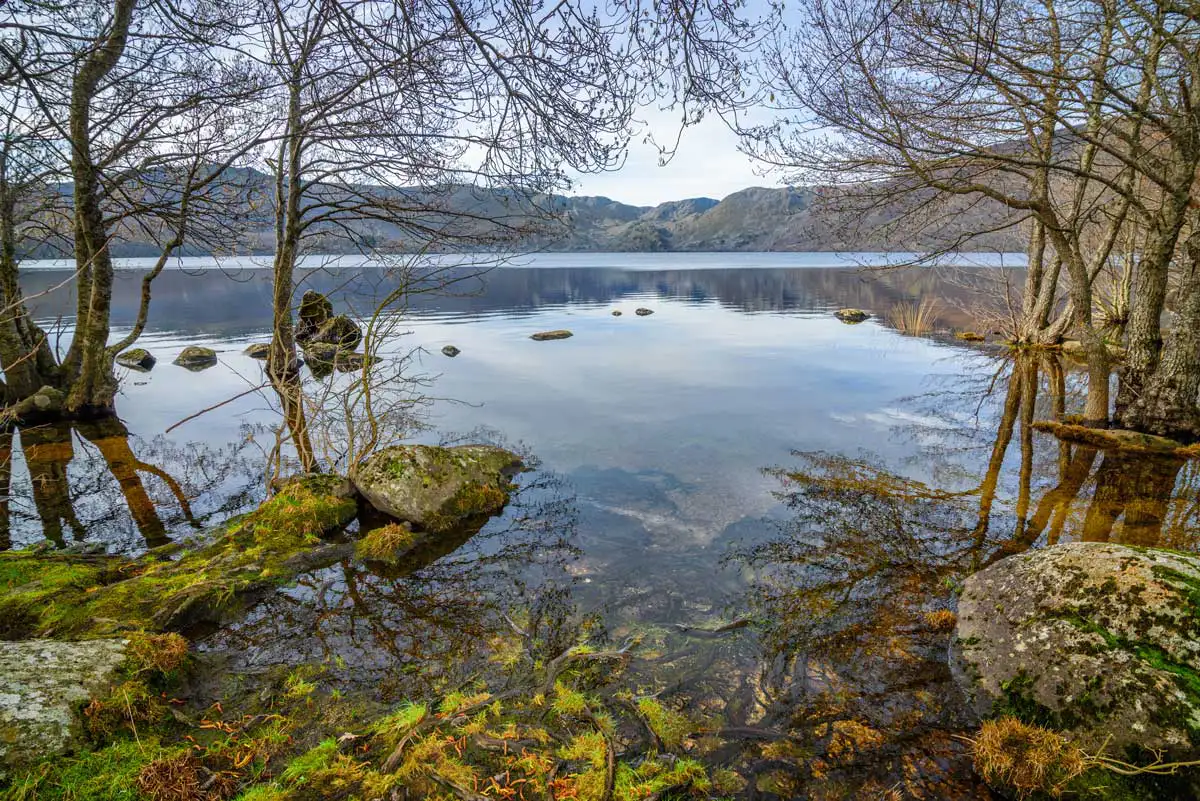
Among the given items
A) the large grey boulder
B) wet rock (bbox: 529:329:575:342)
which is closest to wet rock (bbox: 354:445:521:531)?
the large grey boulder

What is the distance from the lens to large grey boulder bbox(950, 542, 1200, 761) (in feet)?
10.9

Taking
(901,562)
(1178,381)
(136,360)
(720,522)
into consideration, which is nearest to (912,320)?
(1178,381)

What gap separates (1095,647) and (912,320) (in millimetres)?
28073

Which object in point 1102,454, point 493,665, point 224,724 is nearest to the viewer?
point 224,724

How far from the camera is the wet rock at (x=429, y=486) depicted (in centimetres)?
747

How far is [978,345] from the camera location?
22.3 meters

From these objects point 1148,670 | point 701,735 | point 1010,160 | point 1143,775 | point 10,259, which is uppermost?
point 1010,160

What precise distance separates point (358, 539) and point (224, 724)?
3.32m

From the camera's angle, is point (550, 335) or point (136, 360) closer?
point (136, 360)

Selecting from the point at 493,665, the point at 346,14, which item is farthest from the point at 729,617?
the point at 346,14

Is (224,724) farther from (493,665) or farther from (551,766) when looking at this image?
(551,766)

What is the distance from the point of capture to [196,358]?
20703mm

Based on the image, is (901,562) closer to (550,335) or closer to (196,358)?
(550,335)

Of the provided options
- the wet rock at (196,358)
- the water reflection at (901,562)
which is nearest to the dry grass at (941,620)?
the water reflection at (901,562)
